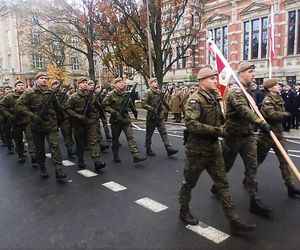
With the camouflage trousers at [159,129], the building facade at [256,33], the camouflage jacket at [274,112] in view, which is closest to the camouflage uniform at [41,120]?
the camouflage trousers at [159,129]

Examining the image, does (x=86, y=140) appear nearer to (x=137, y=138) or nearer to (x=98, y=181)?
(x=98, y=181)

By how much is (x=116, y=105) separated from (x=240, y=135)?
359 cm

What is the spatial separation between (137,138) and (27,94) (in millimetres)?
5323

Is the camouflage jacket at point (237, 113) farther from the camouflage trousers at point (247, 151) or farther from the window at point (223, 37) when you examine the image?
the window at point (223, 37)

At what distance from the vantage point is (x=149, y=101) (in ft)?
26.8

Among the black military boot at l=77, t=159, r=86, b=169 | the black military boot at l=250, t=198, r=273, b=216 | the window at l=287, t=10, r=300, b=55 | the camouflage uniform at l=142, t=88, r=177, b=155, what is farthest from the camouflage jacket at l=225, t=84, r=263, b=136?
the window at l=287, t=10, r=300, b=55

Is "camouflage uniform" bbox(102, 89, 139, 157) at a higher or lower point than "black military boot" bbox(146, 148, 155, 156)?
higher

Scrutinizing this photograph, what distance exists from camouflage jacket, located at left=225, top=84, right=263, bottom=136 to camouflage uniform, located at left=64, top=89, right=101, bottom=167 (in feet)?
9.93

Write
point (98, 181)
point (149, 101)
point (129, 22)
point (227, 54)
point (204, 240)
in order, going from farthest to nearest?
point (227, 54), point (129, 22), point (149, 101), point (98, 181), point (204, 240)

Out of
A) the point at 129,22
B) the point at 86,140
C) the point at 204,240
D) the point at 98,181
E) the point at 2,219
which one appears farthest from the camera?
the point at 129,22

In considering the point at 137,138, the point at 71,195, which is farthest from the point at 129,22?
the point at 71,195

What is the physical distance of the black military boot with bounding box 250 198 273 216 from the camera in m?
4.30

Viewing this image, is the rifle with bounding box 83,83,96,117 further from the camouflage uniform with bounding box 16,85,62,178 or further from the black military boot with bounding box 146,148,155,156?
the black military boot with bounding box 146,148,155,156

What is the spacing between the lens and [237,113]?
4.61 metres
